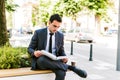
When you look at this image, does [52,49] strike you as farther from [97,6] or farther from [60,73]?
[97,6]

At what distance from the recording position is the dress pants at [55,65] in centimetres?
483

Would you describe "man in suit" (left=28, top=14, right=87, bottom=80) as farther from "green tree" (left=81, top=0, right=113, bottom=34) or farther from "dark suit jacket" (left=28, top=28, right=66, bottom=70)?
"green tree" (left=81, top=0, right=113, bottom=34)

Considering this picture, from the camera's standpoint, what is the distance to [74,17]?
3766 cm

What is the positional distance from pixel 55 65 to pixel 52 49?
470 mm

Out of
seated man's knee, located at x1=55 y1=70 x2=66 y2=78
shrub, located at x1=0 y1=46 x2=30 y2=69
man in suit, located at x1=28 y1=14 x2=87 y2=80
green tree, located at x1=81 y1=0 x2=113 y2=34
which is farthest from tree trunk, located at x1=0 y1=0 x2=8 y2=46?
green tree, located at x1=81 y1=0 x2=113 y2=34

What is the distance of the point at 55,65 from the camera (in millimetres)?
4879

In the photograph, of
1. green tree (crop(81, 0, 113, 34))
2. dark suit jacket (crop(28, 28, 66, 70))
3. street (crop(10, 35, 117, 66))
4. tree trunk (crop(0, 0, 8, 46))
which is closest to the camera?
dark suit jacket (crop(28, 28, 66, 70))

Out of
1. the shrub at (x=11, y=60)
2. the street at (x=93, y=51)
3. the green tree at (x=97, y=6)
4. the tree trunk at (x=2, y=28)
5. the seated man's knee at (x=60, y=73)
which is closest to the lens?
the seated man's knee at (x=60, y=73)

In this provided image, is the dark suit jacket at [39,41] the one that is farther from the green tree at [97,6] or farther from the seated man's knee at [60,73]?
the green tree at [97,6]

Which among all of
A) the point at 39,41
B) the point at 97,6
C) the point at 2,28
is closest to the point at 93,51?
the point at 2,28

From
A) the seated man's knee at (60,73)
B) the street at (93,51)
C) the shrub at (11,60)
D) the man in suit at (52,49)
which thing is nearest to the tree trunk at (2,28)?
the street at (93,51)

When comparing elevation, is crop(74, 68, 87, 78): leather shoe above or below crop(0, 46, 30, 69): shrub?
below

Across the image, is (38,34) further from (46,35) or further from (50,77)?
(50,77)

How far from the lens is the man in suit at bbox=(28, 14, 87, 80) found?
4859 mm
